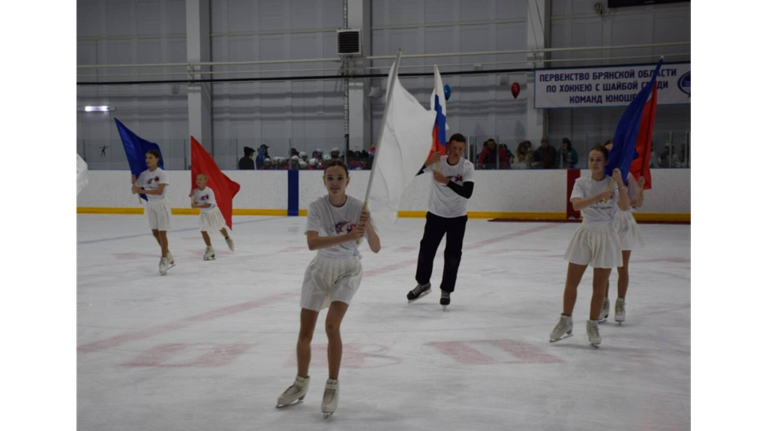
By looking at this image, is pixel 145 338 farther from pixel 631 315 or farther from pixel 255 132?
pixel 255 132

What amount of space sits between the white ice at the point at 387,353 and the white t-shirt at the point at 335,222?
85cm

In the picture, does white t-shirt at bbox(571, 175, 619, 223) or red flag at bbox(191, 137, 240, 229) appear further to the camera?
red flag at bbox(191, 137, 240, 229)

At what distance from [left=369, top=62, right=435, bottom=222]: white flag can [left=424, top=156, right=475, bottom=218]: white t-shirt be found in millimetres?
2921

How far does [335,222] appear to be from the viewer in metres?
3.96

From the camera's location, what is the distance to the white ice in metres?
3.78

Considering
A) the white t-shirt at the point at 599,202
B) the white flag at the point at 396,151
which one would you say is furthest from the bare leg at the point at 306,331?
the white t-shirt at the point at 599,202

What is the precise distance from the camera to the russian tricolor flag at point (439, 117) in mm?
6359

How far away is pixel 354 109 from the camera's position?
22422 mm

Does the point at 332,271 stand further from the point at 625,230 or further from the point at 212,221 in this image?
the point at 212,221

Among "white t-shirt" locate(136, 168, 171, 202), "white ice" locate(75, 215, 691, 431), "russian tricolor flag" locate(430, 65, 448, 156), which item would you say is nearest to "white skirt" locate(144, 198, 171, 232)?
"white t-shirt" locate(136, 168, 171, 202)

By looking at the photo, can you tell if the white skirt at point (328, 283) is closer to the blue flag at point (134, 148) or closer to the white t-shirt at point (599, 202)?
the white t-shirt at point (599, 202)

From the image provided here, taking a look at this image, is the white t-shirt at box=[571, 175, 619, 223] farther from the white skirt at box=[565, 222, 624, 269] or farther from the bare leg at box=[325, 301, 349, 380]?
the bare leg at box=[325, 301, 349, 380]
